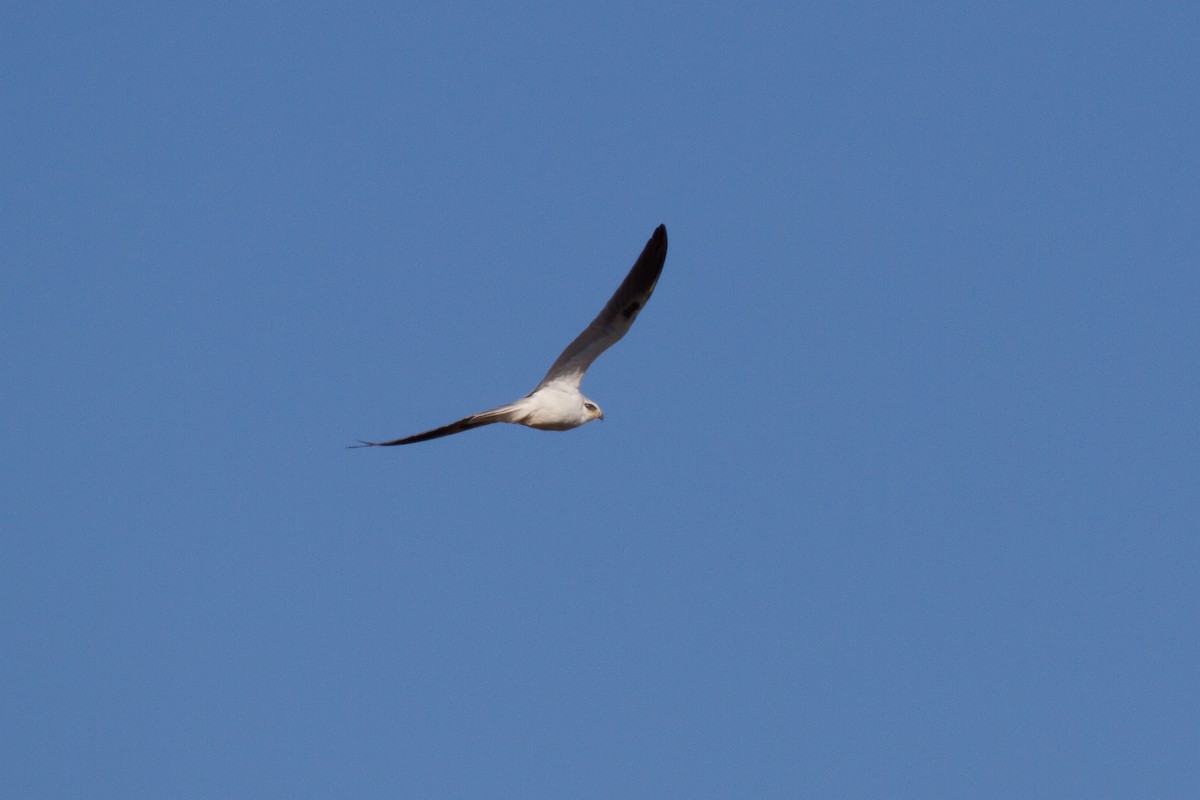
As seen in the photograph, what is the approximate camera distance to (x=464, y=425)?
60.3ft

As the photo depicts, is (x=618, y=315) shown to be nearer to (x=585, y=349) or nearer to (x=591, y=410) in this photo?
(x=585, y=349)

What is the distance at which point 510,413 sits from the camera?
20.4 metres

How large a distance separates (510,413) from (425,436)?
283 centimetres

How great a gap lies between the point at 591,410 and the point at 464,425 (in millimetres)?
4201

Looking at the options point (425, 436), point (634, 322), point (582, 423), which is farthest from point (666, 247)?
point (425, 436)

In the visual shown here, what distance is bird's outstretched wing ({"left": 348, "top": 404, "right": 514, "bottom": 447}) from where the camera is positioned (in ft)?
57.1

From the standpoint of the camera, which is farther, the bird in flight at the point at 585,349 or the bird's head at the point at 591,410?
the bird's head at the point at 591,410

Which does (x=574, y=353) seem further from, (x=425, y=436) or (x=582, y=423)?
(x=425, y=436)

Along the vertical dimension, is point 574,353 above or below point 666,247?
below

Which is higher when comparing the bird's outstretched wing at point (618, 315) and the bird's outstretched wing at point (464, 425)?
the bird's outstretched wing at point (618, 315)

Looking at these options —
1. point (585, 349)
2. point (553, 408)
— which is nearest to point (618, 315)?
point (585, 349)

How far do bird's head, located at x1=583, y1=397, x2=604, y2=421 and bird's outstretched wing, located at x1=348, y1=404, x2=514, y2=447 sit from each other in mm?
1856

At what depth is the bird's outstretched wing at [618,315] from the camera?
69.4 feet

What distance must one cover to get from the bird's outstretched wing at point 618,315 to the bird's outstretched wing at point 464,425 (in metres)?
1.47
